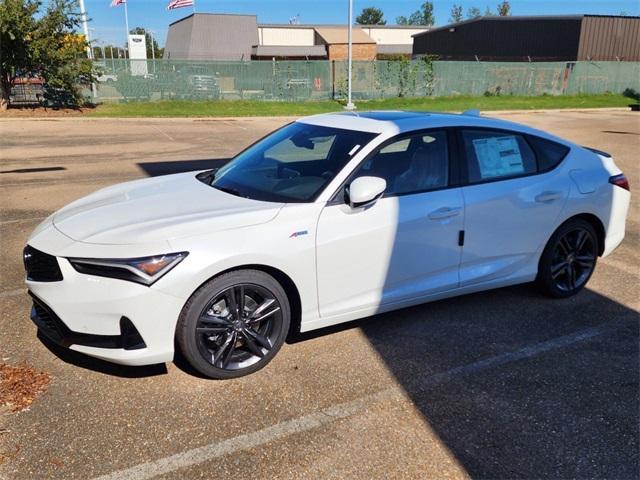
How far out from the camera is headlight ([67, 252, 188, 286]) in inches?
119

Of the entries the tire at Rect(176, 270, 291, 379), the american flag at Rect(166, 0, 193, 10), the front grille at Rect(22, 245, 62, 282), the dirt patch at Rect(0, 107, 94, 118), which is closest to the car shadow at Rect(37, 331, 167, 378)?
the tire at Rect(176, 270, 291, 379)

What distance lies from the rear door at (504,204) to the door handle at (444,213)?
11 cm

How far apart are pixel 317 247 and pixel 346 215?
11.8 inches

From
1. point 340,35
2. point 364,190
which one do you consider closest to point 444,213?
point 364,190

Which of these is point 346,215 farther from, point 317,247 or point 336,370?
point 336,370

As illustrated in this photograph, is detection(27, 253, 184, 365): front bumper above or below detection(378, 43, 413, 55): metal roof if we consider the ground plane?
below

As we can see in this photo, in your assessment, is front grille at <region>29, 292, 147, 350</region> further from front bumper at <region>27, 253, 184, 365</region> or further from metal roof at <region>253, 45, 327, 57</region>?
metal roof at <region>253, 45, 327, 57</region>

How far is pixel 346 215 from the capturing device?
3598mm

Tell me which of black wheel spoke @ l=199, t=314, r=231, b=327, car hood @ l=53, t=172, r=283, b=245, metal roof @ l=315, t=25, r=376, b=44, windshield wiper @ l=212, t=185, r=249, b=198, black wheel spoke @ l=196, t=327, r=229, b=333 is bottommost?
black wheel spoke @ l=196, t=327, r=229, b=333

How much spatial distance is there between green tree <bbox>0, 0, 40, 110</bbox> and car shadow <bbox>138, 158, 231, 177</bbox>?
1503 centimetres

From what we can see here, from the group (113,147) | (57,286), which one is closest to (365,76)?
(113,147)

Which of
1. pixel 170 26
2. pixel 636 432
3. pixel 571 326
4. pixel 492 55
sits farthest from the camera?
pixel 170 26

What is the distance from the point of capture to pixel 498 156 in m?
4.34

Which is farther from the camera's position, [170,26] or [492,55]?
[170,26]
